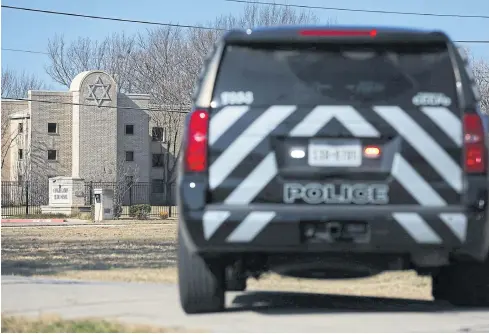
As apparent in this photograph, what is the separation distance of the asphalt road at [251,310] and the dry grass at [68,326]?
226 mm

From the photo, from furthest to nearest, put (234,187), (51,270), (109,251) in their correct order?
1. (109,251)
2. (51,270)
3. (234,187)

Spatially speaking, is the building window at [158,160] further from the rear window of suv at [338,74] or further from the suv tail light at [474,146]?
the suv tail light at [474,146]

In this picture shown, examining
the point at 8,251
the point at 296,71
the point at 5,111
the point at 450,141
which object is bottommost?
the point at 8,251

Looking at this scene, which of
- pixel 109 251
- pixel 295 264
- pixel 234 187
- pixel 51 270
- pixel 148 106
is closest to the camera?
pixel 234 187

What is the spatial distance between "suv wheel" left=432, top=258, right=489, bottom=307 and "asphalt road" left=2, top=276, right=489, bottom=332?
0.39ft

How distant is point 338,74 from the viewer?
6.92m

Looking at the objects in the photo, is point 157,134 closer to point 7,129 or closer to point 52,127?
point 52,127

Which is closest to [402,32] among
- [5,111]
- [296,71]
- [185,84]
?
[296,71]

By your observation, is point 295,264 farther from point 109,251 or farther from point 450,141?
point 109,251

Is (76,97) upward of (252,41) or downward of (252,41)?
upward

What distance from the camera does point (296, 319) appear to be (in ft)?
23.7

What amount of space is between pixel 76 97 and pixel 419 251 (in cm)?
5777

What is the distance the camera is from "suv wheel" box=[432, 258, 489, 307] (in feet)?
25.6

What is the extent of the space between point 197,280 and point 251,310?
79 centimetres
